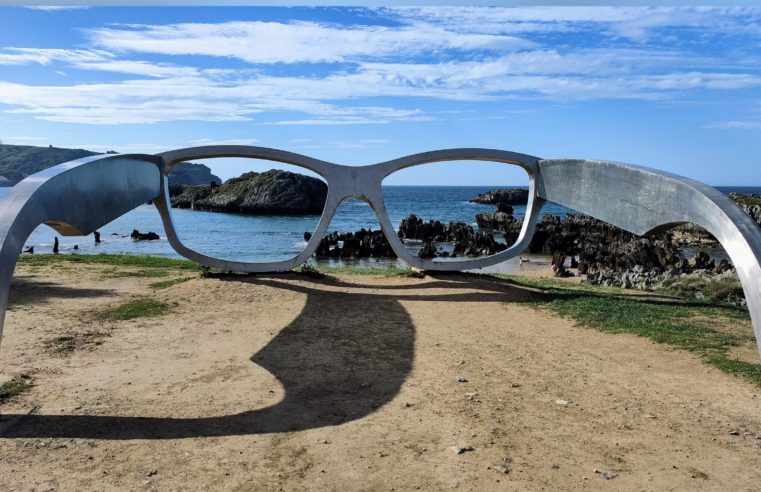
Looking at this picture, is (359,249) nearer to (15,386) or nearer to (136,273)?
(136,273)

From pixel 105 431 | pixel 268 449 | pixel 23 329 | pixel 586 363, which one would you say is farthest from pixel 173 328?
pixel 586 363

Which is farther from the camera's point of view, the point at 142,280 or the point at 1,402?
the point at 142,280

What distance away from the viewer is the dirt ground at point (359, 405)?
500 centimetres

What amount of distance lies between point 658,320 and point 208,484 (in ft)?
27.1

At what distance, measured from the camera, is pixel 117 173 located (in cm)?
980

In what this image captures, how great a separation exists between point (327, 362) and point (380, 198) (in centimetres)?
599

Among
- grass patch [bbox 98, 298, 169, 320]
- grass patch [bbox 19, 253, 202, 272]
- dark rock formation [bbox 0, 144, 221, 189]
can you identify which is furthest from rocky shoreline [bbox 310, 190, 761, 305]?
dark rock formation [bbox 0, 144, 221, 189]

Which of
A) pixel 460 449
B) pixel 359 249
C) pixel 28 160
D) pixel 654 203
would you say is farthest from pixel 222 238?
pixel 28 160

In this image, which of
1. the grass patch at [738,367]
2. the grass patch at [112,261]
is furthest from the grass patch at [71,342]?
the grass patch at [738,367]

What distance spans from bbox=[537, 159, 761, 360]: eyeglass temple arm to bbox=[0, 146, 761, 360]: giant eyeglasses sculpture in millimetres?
14

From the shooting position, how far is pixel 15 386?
686 centimetres

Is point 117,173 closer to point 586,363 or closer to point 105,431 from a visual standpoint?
point 105,431

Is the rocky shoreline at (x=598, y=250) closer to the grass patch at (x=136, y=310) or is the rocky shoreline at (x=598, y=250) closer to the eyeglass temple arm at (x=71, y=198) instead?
the grass patch at (x=136, y=310)

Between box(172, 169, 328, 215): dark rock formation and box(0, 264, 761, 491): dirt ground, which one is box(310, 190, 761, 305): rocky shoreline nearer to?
box(0, 264, 761, 491): dirt ground
